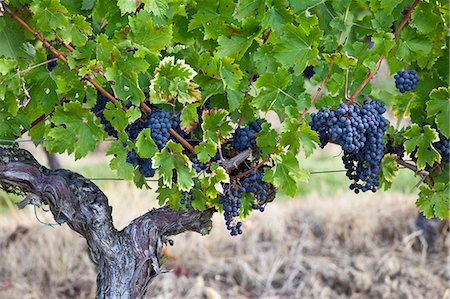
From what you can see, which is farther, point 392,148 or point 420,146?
point 392,148

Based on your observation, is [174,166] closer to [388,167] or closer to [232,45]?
[232,45]

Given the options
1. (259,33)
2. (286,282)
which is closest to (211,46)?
(259,33)

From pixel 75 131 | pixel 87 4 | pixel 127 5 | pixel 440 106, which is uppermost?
pixel 87 4

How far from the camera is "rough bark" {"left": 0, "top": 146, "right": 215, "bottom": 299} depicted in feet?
7.08

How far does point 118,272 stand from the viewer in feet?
7.17

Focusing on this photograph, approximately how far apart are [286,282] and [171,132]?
320 cm

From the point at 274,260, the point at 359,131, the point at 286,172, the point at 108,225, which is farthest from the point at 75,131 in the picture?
the point at 274,260

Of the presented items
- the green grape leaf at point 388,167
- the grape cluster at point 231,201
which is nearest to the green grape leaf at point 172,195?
the grape cluster at point 231,201

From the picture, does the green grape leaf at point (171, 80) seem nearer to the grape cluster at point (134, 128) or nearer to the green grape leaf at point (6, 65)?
the grape cluster at point (134, 128)

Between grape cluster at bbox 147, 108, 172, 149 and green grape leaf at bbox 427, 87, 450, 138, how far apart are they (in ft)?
2.43

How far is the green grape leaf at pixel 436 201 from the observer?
7.14 ft

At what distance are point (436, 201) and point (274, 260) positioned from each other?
2.97 metres

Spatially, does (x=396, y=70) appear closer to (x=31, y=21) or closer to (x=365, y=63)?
(x=365, y=63)

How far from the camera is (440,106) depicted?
204 centimetres
